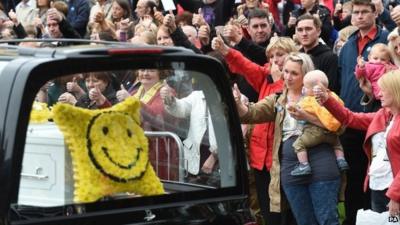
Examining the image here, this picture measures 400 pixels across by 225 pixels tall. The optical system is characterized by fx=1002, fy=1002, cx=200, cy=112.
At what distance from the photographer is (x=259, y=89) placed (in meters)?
9.77

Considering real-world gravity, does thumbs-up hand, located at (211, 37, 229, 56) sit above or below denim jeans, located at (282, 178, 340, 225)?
above

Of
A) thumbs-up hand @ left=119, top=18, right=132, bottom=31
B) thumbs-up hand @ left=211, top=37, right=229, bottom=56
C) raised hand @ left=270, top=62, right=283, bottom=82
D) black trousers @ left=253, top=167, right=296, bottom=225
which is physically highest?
thumbs-up hand @ left=119, top=18, right=132, bottom=31

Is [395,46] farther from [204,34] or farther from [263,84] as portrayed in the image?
[204,34]

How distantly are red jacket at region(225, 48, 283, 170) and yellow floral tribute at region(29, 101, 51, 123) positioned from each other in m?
3.96


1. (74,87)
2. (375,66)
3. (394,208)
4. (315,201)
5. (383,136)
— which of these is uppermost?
(74,87)

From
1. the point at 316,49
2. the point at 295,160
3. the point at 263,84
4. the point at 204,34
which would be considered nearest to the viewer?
the point at 295,160

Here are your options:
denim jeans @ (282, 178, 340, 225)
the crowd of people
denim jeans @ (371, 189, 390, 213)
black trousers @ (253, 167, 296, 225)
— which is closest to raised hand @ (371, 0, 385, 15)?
the crowd of people

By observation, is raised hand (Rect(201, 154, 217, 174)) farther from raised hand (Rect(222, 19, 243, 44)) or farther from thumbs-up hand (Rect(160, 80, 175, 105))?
A: raised hand (Rect(222, 19, 243, 44))

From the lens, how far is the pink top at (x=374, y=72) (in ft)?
29.8

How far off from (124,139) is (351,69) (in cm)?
471

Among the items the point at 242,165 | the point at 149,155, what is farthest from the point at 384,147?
the point at 149,155

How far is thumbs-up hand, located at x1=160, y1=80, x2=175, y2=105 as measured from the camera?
584 centimetres

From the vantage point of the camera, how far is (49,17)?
1380cm

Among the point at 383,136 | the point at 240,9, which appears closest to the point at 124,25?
the point at 240,9
